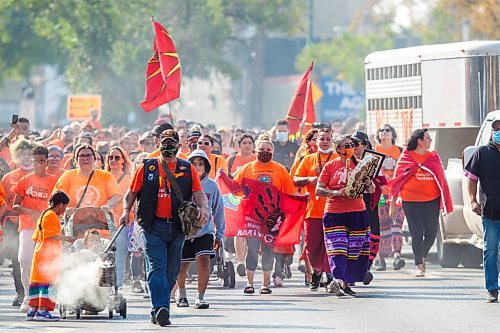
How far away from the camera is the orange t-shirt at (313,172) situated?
17.7 metres

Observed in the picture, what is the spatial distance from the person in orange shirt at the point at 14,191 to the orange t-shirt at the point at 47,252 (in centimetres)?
169

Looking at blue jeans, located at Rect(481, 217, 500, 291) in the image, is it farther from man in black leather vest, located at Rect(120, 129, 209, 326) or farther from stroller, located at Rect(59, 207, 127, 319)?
stroller, located at Rect(59, 207, 127, 319)

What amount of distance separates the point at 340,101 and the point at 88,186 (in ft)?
184

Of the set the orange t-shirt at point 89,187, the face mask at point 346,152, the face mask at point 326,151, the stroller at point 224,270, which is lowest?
the stroller at point 224,270

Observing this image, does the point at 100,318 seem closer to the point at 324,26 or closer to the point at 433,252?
the point at 433,252

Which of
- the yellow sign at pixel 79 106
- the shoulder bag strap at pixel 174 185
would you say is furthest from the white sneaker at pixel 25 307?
the yellow sign at pixel 79 106

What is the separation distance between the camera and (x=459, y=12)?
165 ft

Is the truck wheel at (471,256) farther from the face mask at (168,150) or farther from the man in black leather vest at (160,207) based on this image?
the face mask at (168,150)

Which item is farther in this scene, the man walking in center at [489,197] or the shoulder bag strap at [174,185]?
the man walking in center at [489,197]

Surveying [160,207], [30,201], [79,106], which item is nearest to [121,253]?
[30,201]

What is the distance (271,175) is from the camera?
1795 centimetres

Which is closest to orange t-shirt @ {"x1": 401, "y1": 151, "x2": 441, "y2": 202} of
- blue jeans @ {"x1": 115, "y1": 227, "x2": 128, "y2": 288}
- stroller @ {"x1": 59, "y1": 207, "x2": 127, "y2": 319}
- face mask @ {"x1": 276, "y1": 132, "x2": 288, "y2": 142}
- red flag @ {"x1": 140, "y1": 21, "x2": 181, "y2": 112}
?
red flag @ {"x1": 140, "y1": 21, "x2": 181, "y2": 112}

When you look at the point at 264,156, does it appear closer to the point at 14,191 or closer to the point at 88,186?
the point at 88,186

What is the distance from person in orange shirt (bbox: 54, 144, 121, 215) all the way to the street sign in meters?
55.5
